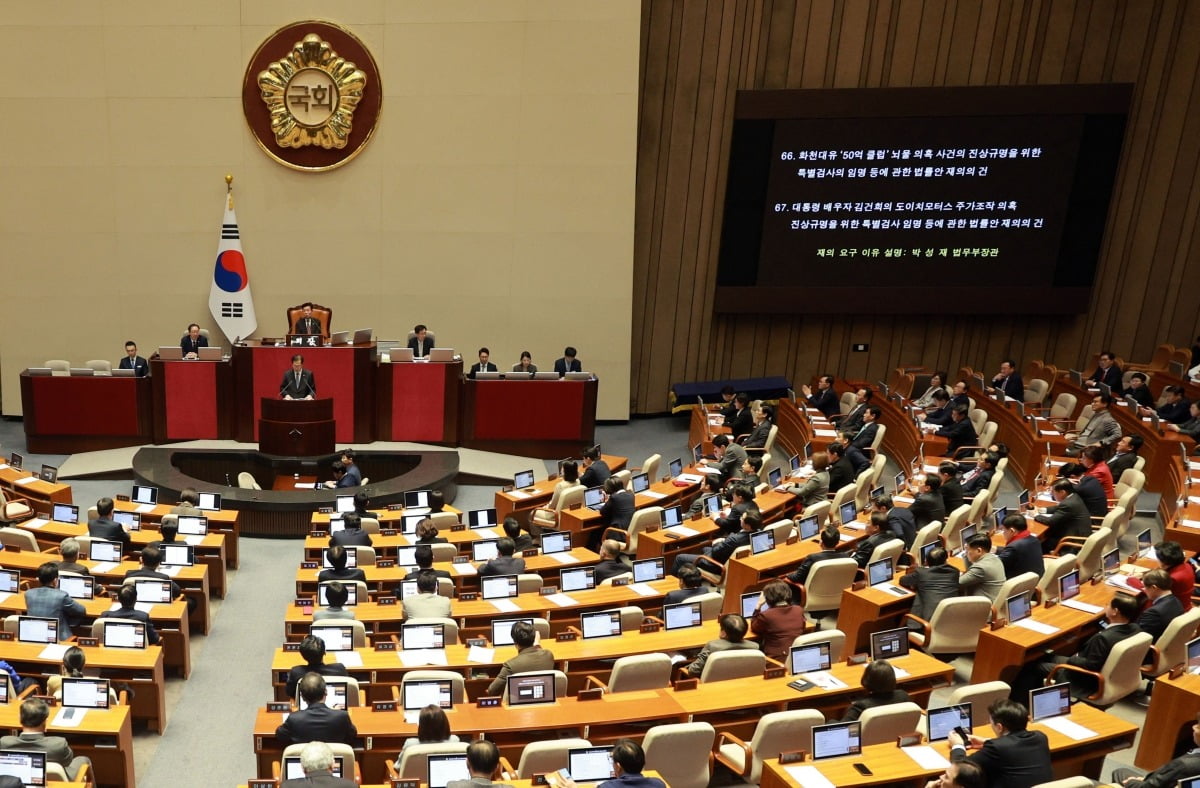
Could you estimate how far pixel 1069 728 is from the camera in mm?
5703

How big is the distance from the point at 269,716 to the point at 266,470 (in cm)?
701

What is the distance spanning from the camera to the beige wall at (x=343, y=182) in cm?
1408

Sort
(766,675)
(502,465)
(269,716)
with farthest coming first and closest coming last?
1. (502,465)
2. (766,675)
3. (269,716)

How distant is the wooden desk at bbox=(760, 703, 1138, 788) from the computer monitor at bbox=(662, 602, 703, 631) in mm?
1927

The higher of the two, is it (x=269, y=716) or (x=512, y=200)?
(x=512, y=200)

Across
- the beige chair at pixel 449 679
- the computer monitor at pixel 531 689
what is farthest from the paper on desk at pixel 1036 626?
the beige chair at pixel 449 679

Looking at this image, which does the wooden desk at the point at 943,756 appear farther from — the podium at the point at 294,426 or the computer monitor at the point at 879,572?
the podium at the point at 294,426

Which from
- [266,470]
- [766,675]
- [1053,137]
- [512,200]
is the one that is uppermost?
[1053,137]

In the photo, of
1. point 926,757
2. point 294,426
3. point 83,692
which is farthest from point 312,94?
point 926,757

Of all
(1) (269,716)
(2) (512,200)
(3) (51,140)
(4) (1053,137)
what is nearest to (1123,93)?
(4) (1053,137)

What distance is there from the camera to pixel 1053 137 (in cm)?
1434

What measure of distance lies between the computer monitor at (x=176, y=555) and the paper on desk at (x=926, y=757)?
5953mm

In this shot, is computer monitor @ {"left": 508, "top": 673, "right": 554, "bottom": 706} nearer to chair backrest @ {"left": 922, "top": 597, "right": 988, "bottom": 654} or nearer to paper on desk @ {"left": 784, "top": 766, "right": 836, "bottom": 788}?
paper on desk @ {"left": 784, "top": 766, "right": 836, "bottom": 788}

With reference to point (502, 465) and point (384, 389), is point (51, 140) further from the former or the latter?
point (502, 465)
